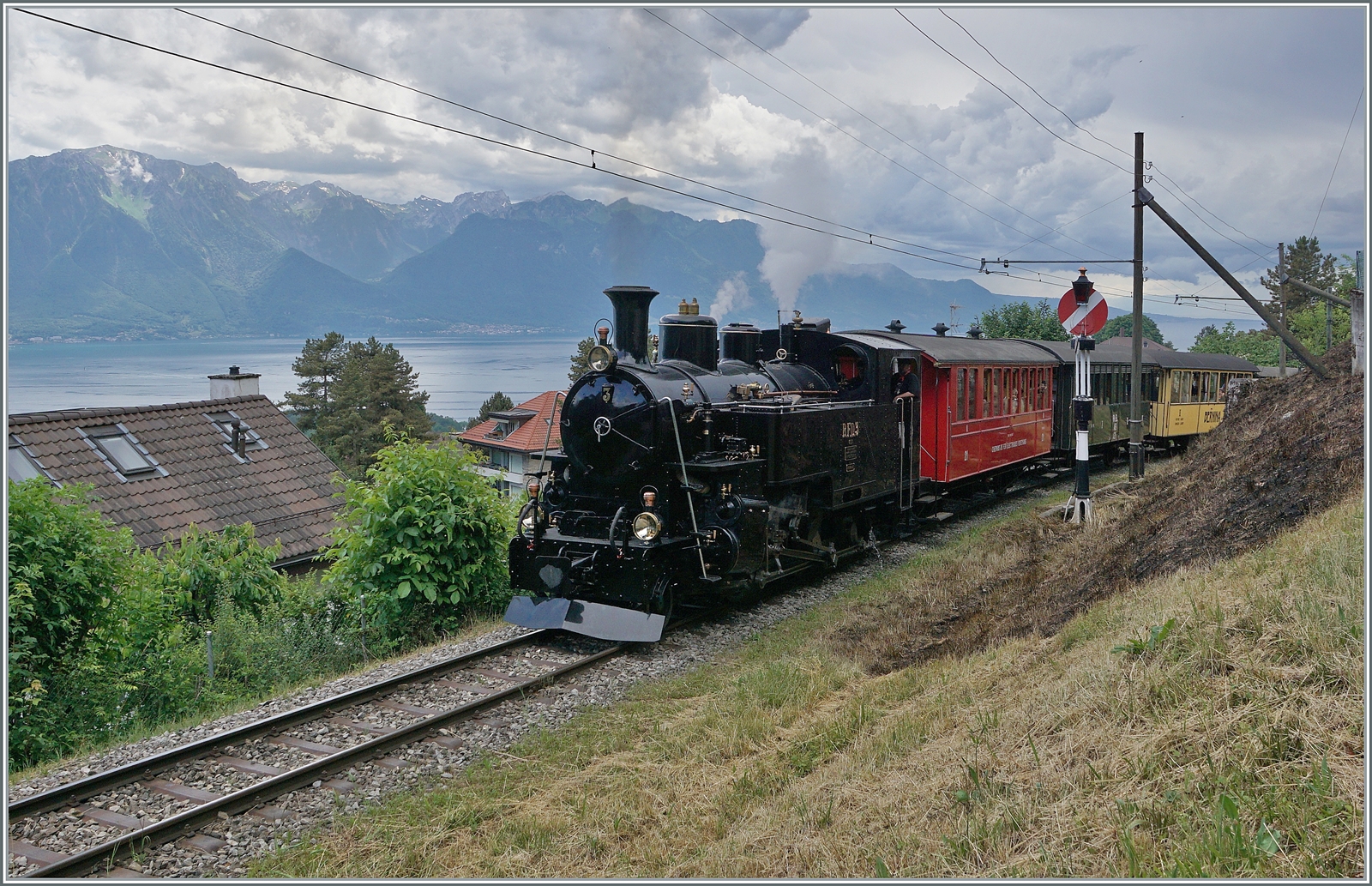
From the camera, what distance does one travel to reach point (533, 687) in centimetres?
707

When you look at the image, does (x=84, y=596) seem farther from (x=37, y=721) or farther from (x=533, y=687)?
(x=533, y=687)

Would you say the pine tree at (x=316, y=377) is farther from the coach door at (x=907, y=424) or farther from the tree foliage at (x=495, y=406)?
the coach door at (x=907, y=424)

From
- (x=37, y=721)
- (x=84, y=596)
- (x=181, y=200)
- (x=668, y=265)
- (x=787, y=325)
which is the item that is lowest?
(x=37, y=721)

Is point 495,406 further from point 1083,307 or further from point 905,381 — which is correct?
point 1083,307

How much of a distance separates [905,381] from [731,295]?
681 centimetres

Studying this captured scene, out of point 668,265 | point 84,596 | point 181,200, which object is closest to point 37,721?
point 84,596

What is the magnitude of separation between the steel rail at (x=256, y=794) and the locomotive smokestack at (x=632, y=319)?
11.8 ft

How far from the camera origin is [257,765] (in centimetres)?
561

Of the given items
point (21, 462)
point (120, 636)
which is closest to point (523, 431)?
point (21, 462)

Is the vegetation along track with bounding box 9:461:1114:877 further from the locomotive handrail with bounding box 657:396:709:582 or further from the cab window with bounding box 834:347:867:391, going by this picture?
the cab window with bounding box 834:347:867:391

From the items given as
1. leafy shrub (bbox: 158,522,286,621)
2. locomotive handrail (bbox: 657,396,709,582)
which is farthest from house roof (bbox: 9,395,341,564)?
locomotive handrail (bbox: 657,396,709,582)

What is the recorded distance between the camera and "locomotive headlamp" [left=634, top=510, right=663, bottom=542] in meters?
8.28

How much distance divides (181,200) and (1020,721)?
18679 cm

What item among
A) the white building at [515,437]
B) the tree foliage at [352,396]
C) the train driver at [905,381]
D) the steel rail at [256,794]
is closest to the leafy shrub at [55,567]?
the steel rail at [256,794]
